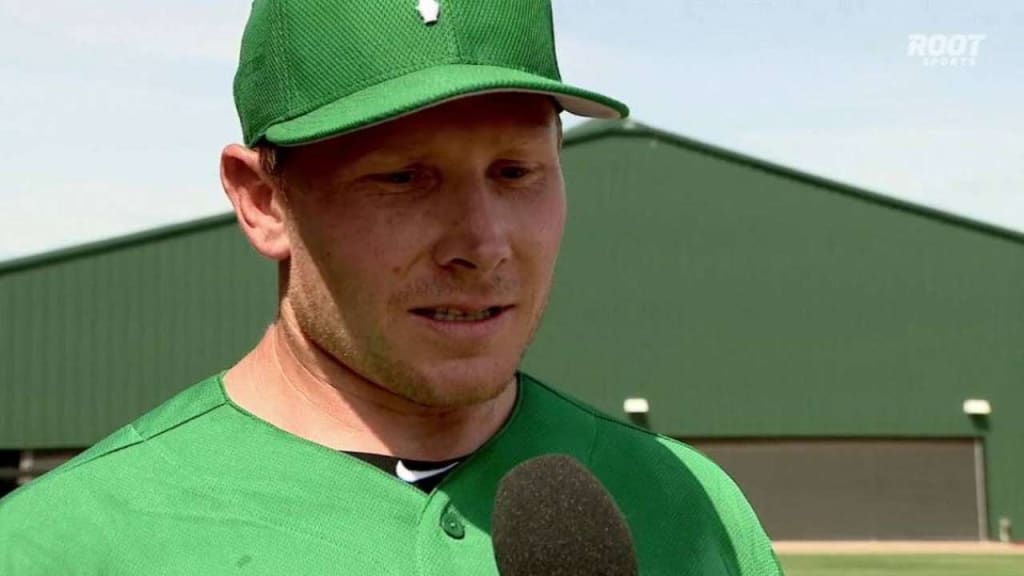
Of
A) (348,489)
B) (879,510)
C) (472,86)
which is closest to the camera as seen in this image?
(472,86)

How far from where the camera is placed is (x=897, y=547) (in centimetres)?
2889

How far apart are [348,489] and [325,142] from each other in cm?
51

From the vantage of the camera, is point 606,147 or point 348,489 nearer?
point 348,489

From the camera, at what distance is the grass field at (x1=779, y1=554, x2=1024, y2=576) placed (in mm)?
20609

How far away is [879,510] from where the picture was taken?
3052 cm

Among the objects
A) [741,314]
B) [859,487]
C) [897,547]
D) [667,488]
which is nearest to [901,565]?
[897,547]

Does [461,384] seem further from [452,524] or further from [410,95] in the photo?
[410,95]

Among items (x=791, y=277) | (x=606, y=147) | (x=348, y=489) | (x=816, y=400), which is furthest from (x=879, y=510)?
(x=348, y=489)

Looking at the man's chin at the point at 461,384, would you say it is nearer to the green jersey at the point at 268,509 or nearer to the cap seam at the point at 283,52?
the green jersey at the point at 268,509

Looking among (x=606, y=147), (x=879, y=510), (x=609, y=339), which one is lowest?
(x=879, y=510)

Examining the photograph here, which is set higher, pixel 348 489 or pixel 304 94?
pixel 304 94

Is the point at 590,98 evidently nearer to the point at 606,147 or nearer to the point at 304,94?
the point at 304,94

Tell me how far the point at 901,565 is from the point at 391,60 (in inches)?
844

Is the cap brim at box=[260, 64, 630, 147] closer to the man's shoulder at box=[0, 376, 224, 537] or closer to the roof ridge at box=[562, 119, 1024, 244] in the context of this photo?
the man's shoulder at box=[0, 376, 224, 537]
